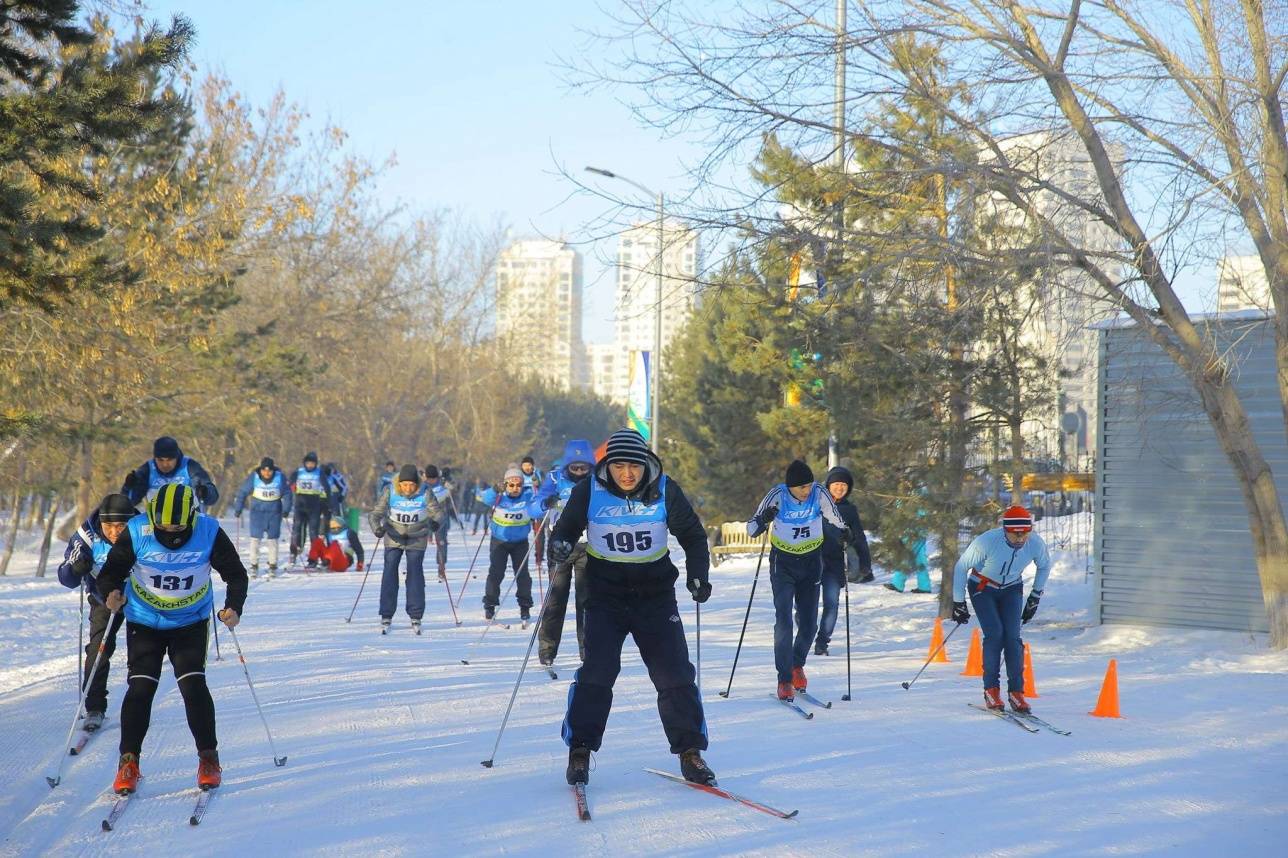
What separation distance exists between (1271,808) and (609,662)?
361 centimetres

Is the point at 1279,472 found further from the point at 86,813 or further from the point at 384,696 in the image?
the point at 86,813

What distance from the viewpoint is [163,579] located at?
7145 mm

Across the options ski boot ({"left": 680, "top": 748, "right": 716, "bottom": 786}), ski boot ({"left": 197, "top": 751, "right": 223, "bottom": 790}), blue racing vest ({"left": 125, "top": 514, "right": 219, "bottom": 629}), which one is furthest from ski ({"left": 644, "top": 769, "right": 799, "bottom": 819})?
blue racing vest ({"left": 125, "top": 514, "right": 219, "bottom": 629})

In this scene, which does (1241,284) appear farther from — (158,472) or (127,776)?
(127,776)

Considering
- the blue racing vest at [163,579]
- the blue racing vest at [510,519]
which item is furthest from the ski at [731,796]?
the blue racing vest at [510,519]

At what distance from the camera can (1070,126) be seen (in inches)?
525

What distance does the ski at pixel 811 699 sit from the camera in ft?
34.3

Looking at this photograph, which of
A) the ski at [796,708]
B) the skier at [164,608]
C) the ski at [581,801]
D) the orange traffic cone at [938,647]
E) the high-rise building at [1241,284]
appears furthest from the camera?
the high-rise building at [1241,284]

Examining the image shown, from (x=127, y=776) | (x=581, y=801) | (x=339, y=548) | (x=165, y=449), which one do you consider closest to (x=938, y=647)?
(x=581, y=801)

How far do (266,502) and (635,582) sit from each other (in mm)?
16810

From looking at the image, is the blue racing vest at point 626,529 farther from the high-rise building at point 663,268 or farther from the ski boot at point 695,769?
the high-rise building at point 663,268

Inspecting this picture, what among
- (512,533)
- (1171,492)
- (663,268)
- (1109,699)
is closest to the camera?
(1109,699)

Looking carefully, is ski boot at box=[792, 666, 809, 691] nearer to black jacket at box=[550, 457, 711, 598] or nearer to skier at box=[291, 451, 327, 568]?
black jacket at box=[550, 457, 711, 598]

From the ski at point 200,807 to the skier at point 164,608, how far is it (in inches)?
2.8
